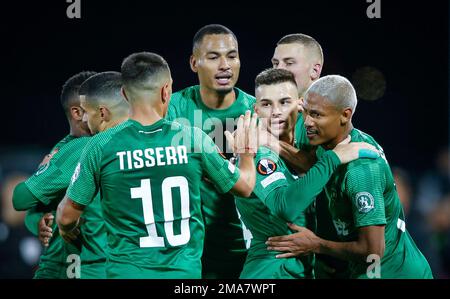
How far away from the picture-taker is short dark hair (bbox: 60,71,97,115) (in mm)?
4789

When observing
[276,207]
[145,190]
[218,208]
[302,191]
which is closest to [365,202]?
[302,191]

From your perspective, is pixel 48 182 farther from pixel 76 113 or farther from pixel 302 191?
pixel 302 191

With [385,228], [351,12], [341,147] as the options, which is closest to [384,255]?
[385,228]

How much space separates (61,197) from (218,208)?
109cm

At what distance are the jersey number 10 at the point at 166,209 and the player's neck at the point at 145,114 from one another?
1.13ft

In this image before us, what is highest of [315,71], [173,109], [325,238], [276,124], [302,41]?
[302,41]

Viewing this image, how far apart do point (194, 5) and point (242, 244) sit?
1816mm

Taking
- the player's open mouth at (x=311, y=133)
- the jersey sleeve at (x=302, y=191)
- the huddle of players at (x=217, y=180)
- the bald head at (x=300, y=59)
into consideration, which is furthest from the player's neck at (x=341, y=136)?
the bald head at (x=300, y=59)

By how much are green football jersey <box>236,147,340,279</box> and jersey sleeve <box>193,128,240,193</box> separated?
0.30 metres

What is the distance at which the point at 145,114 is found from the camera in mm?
3943

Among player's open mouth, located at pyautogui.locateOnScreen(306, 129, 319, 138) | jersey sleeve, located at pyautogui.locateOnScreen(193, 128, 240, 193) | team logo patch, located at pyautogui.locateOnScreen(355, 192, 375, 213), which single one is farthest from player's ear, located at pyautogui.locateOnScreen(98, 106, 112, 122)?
team logo patch, located at pyautogui.locateOnScreen(355, 192, 375, 213)

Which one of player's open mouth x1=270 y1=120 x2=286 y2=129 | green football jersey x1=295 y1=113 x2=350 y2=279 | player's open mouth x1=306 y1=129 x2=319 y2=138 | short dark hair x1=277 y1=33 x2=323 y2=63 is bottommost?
green football jersey x1=295 y1=113 x2=350 y2=279

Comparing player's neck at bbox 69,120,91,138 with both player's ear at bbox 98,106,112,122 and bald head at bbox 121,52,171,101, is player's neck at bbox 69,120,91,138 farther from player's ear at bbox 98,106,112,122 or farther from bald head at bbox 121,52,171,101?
bald head at bbox 121,52,171,101
